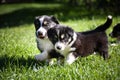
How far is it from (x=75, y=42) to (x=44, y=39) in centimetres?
66

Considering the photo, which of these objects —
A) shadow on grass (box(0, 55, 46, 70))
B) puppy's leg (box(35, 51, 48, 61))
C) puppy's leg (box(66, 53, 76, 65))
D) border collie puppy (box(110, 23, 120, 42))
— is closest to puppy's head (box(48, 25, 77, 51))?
puppy's leg (box(66, 53, 76, 65))

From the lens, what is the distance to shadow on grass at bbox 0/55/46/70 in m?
6.40

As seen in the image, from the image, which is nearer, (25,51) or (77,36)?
(77,36)

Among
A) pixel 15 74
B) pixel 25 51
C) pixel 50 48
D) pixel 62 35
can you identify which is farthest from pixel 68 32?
pixel 25 51

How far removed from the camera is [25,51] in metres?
7.86

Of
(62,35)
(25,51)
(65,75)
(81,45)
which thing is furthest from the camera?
(25,51)

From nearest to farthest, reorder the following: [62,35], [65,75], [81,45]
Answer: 1. [65,75]
2. [62,35]
3. [81,45]

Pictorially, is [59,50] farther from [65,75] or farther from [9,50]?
[9,50]

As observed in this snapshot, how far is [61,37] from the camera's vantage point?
609 centimetres

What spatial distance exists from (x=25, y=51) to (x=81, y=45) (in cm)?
178

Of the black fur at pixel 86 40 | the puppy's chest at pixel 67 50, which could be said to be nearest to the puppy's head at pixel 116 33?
the black fur at pixel 86 40

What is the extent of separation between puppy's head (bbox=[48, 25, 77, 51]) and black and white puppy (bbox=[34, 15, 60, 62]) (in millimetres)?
260

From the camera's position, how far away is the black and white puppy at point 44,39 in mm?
6594

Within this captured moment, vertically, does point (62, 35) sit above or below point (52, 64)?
above
